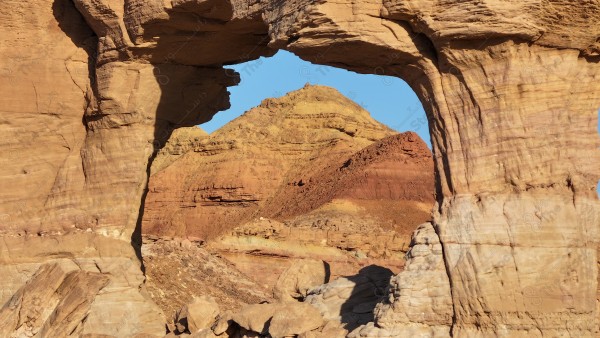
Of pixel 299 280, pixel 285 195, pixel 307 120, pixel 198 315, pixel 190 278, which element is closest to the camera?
pixel 198 315

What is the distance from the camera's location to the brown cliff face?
186ft

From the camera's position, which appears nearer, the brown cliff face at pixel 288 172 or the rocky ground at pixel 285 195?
the rocky ground at pixel 285 195

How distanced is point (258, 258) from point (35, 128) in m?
18.4

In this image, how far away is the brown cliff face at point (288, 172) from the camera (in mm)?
56625

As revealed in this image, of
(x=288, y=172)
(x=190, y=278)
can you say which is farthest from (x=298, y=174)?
(x=190, y=278)

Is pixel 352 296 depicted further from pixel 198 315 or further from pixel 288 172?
pixel 288 172

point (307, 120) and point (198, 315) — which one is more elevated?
point (307, 120)

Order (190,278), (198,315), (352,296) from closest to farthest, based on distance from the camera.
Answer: (352,296) < (198,315) < (190,278)

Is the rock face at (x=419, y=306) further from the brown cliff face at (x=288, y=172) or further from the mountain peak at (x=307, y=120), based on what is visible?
the mountain peak at (x=307, y=120)

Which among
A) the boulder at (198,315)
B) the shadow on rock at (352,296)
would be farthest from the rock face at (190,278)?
the shadow on rock at (352,296)

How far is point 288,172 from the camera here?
61.4 m

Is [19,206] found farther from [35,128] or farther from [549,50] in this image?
[549,50]

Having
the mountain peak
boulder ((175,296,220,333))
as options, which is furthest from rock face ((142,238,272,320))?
the mountain peak

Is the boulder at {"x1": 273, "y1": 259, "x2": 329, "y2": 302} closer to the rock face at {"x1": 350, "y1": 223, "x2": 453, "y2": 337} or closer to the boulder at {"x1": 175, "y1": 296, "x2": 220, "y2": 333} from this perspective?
the boulder at {"x1": 175, "y1": 296, "x2": 220, "y2": 333}
